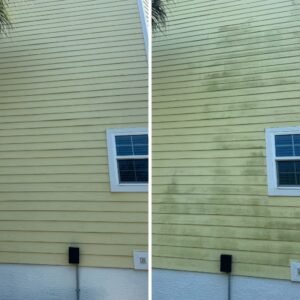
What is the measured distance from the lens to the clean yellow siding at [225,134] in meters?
1.32

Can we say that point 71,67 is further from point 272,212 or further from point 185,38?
point 272,212

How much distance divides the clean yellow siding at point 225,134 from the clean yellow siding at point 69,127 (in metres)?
0.13

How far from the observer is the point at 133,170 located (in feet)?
4.99

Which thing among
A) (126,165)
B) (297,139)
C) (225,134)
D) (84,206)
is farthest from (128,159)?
(297,139)

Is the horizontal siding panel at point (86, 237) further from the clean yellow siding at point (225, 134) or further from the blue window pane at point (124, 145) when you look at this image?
the blue window pane at point (124, 145)

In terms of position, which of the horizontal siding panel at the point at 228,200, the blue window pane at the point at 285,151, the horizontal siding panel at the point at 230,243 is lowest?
the horizontal siding panel at the point at 230,243

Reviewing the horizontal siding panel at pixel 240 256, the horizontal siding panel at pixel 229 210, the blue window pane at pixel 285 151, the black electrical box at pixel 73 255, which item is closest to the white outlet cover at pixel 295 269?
the horizontal siding panel at pixel 240 256

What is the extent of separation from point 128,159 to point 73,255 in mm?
444

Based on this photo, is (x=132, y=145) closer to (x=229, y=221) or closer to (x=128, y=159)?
(x=128, y=159)

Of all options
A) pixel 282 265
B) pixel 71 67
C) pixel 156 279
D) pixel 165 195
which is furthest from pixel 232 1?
pixel 156 279

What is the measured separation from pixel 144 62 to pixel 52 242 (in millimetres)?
836

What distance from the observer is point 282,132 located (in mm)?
1336

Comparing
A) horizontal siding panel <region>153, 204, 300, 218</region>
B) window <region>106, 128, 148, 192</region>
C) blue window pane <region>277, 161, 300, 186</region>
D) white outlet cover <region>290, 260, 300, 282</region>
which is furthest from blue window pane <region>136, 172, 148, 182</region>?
white outlet cover <region>290, 260, 300, 282</region>

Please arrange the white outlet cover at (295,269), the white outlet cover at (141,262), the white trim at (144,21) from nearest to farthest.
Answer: the white outlet cover at (295,269)
the white outlet cover at (141,262)
the white trim at (144,21)
